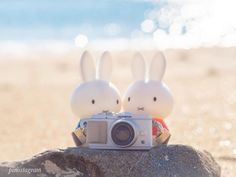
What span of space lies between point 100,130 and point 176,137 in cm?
301

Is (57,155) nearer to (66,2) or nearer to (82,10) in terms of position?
(66,2)

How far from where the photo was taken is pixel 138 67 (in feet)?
15.6

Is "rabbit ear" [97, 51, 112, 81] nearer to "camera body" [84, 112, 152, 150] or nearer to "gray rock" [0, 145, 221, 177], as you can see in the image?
"camera body" [84, 112, 152, 150]

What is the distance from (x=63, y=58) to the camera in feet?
69.8

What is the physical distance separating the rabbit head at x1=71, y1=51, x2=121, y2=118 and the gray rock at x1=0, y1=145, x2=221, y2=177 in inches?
14.1

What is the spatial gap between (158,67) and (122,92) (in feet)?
24.0

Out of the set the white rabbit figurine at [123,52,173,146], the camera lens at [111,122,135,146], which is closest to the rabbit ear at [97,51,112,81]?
the white rabbit figurine at [123,52,173,146]

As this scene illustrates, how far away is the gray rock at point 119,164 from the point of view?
4168mm

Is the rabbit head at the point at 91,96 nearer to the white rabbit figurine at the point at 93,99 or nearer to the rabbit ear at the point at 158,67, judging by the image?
the white rabbit figurine at the point at 93,99

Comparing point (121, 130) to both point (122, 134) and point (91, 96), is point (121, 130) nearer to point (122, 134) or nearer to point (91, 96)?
point (122, 134)

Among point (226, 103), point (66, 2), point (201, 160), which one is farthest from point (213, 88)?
point (66, 2)

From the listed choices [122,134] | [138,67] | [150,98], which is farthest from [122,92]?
[122,134]

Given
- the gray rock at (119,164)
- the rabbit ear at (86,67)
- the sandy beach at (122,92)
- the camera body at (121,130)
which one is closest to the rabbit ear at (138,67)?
the rabbit ear at (86,67)

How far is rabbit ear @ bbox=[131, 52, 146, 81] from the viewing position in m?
4.75
